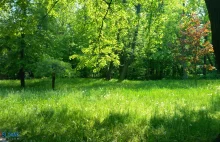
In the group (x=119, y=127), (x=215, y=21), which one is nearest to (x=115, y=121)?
(x=119, y=127)

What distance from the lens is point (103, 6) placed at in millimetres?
9133

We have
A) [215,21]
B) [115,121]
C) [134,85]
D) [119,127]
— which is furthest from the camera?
[134,85]

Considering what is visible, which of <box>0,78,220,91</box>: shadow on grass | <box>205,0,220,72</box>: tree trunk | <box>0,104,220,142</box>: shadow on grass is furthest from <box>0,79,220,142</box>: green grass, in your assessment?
<box>0,78,220,91</box>: shadow on grass

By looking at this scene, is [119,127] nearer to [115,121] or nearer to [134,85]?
[115,121]

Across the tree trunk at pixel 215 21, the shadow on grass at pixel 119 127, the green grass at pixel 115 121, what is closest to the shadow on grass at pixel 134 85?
the green grass at pixel 115 121

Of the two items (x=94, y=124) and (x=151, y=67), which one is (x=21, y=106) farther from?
(x=151, y=67)

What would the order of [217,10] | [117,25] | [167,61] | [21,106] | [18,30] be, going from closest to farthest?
[217,10] < [21,106] < [18,30] < [117,25] < [167,61]

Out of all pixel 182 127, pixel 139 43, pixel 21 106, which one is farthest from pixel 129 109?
pixel 139 43

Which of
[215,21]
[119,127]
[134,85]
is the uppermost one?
[215,21]

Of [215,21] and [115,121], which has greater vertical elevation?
[215,21]

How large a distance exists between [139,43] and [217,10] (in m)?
22.6

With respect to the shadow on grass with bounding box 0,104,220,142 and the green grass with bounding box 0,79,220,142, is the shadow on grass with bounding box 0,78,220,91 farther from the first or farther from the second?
the shadow on grass with bounding box 0,104,220,142

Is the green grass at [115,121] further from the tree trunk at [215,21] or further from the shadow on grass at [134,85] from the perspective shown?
the shadow on grass at [134,85]

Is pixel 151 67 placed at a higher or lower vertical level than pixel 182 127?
higher
